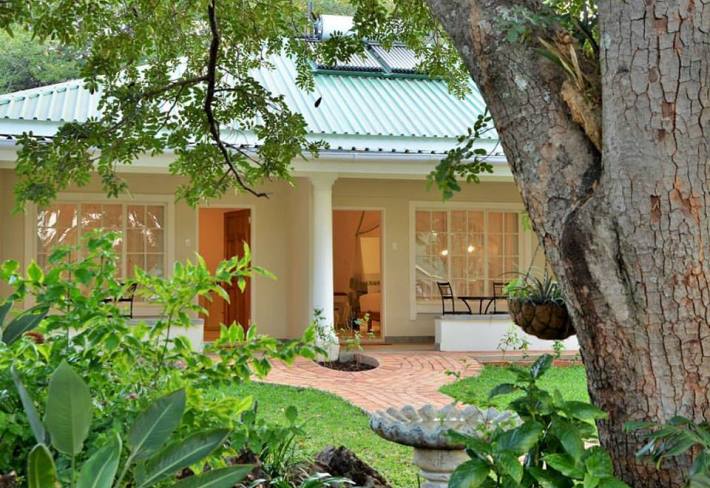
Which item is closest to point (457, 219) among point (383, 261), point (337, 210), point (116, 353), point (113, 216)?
point (383, 261)

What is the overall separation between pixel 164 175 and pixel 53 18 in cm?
764

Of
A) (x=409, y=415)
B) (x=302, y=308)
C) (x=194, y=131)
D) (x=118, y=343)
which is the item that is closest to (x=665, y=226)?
(x=118, y=343)

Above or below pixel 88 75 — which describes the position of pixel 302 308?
below

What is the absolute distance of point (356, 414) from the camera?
7.64 m

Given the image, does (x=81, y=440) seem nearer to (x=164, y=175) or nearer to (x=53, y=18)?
(x=53, y=18)

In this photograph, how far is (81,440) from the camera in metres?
1.94

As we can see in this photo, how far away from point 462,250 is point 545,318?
434 inches

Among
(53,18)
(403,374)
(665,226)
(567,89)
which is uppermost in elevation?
(53,18)

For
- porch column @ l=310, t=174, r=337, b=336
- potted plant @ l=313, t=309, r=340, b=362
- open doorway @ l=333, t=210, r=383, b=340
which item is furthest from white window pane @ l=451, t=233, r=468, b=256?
potted plant @ l=313, t=309, r=340, b=362

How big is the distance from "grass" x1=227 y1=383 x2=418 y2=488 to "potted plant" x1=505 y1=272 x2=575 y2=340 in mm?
1983

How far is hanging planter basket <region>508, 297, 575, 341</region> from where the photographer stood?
302 cm

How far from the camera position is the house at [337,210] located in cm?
1125

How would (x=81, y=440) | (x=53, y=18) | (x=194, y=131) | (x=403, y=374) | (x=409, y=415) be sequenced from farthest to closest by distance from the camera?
1. (x=403, y=374)
2. (x=194, y=131)
3. (x=53, y=18)
4. (x=409, y=415)
5. (x=81, y=440)

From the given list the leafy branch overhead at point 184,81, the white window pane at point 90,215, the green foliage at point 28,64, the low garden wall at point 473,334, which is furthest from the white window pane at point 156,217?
the green foliage at point 28,64
